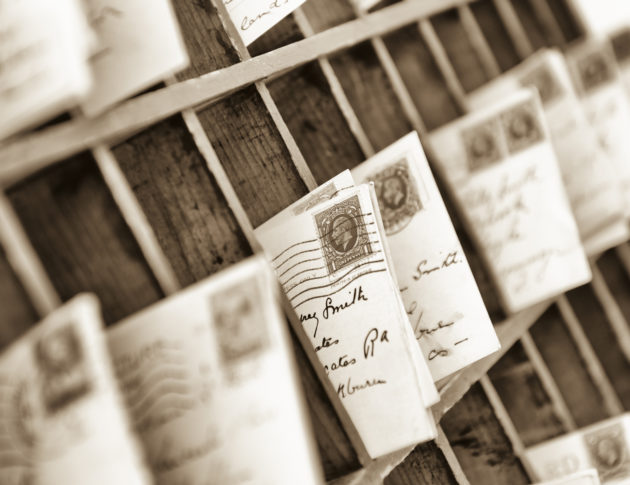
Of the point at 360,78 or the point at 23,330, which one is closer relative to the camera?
the point at 23,330

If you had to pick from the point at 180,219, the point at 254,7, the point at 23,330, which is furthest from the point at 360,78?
the point at 23,330

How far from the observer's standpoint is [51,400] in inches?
26.1

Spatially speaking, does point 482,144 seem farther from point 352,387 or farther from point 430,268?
point 352,387

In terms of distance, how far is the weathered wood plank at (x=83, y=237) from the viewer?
0.80 m

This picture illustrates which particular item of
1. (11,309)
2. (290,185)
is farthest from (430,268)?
(11,309)

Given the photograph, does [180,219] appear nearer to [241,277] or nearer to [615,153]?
[241,277]

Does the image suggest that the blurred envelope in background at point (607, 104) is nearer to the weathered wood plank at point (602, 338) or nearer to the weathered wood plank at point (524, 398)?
the weathered wood plank at point (602, 338)

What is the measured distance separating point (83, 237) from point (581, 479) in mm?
839

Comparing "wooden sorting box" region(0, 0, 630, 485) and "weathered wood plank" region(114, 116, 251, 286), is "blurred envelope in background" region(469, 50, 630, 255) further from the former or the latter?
"weathered wood plank" region(114, 116, 251, 286)

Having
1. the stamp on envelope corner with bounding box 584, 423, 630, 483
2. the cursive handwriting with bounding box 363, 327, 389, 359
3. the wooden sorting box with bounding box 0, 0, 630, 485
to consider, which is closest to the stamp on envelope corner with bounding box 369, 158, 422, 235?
the wooden sorting box with bounding box 0, 0, 630, 485

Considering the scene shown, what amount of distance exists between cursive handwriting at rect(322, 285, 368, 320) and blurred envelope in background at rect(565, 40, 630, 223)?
787 mm

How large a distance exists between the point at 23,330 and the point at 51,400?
10cm

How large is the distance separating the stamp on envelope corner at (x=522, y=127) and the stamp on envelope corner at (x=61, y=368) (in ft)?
2.79

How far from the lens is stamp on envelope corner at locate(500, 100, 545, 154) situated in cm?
121
